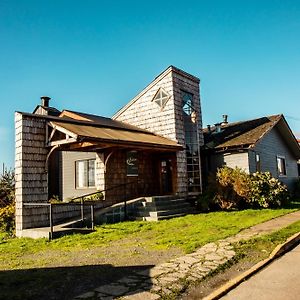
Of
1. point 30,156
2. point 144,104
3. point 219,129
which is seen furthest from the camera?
point 219,129

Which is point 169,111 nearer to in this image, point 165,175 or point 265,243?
point 165,175

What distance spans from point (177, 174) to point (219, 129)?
717 cm

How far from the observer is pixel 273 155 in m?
22.2

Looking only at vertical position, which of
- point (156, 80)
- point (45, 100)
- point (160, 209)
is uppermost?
point (45, 100)

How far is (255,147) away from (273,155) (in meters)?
3.62

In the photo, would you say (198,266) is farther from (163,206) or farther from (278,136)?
(278,136)

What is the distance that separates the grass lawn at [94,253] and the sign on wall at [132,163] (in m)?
4.84

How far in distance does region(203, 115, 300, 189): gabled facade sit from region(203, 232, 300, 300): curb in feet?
32.8

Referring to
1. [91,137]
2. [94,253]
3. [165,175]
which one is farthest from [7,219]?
[165,175]

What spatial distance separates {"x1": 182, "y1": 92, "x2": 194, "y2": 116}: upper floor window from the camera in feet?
64.1

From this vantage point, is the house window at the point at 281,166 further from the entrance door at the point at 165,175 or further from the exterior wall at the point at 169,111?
the entrance door at the point at 165,175

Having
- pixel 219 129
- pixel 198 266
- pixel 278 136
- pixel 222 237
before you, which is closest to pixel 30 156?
pixel 222 237

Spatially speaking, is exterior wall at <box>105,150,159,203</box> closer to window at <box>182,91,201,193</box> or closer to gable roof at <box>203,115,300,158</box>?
window at <box>182,91,201,193</box>

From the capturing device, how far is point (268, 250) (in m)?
7.39
